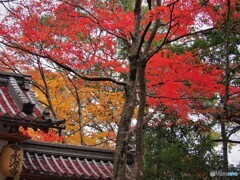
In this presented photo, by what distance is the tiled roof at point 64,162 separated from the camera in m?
8.86

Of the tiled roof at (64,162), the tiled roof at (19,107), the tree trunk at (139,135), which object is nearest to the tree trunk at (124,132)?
the tree trunk at (139,135)

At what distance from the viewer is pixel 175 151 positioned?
34.1 feet

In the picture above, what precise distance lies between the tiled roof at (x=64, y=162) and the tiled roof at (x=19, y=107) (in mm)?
1548

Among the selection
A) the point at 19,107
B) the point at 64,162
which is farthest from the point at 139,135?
the point at 19,107

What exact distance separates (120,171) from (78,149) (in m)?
1.84

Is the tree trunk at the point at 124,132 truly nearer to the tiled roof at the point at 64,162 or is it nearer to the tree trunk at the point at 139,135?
the tree trunk at the point at 139,135

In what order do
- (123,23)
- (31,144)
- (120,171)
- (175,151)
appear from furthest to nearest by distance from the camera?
(123,23) → (175,151) → (31,144) → (120,171)

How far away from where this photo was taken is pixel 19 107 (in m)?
7.49

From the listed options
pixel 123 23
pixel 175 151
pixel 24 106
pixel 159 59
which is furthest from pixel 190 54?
pixel 24 106

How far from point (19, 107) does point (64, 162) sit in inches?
104

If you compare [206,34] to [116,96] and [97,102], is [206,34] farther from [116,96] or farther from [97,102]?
[97,102]

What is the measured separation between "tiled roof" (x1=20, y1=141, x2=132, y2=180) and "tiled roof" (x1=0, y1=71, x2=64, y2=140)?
1.55 m

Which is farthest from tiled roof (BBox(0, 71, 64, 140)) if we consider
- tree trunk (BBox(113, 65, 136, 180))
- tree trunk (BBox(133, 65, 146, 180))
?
tree trunk (BBox(133, 65, 146, 180))

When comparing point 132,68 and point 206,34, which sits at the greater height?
point 206,34
